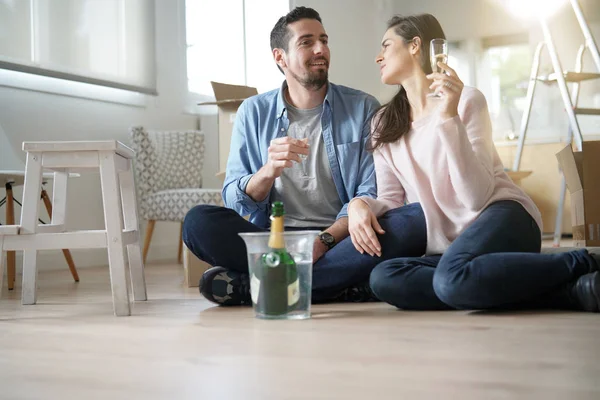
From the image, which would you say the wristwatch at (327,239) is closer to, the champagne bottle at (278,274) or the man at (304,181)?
the man at (304,181)

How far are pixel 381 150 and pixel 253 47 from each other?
3987 millimetres

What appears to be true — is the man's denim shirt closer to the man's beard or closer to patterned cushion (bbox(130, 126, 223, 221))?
the man's beard

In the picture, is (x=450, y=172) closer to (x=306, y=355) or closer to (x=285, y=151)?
(x=285, y=151)

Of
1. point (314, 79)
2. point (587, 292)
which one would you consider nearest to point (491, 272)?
point (587, 292)

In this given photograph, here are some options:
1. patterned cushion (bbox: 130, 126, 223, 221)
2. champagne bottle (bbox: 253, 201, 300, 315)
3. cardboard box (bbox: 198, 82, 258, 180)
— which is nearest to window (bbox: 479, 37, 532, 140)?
patterned cushion (bbox: 130, 126, 223, 221)

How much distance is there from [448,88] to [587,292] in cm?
54

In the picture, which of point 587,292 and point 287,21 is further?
point 287,21

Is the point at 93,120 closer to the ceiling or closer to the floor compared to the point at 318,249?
closer to the ceiling

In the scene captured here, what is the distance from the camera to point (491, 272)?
67.4 inches

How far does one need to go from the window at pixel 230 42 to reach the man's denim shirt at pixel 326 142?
10.3ft

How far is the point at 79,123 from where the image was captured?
175 inches

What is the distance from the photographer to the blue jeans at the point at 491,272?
1724 millimetres

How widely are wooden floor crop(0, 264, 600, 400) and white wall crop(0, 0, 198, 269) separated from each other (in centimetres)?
219

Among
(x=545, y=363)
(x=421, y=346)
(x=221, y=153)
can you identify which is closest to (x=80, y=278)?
(x=221, y=153)
